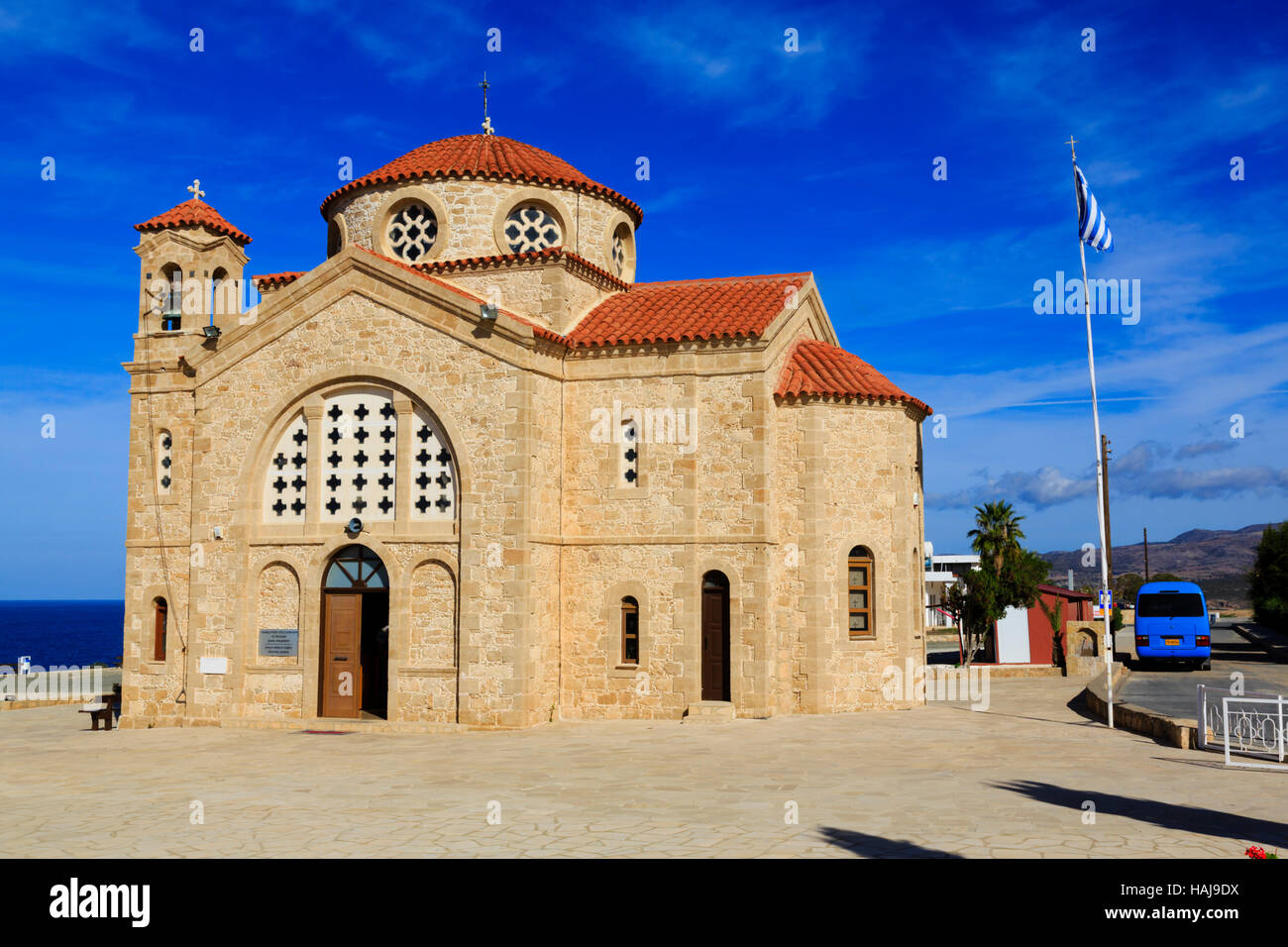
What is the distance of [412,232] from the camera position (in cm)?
2400

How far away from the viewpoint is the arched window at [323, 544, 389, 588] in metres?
20.8

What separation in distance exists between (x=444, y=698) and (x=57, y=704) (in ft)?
47.7

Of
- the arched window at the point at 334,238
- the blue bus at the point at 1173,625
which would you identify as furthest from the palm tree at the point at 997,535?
the arched window at the point at 334,238

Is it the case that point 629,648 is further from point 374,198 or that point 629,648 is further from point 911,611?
point 374,198

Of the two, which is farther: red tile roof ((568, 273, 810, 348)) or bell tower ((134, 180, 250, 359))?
bell tower ((134, 180, 250, 359))

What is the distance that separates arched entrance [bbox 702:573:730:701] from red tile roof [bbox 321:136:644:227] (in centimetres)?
982

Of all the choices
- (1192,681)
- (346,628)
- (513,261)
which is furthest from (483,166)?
(1192,681)

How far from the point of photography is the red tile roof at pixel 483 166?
23.5 m

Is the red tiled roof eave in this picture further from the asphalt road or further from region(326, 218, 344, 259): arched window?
the asphalt road

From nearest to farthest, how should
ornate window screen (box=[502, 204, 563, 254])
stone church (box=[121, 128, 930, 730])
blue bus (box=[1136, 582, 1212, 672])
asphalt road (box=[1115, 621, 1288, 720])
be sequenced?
1. stone church (box=[121, 128, 930, 730])
2. asphalt road (box=[1115, 621, 1288, 720])
3. ornate window screen (box=[502, 204, 563, 254])
4. blue bus (box=[1136, 582, 1212, 672])

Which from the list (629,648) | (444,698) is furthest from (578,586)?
(444,698)

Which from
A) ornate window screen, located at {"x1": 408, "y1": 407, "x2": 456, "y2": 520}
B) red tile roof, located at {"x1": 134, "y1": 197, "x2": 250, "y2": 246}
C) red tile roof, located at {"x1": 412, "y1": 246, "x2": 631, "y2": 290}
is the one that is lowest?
ornate window screen, located at {"x1": 408, "y1": 407, "x2": 456, "y2": 520}

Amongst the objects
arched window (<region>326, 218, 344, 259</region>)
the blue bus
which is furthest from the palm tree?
arched window (<region>326, 218, 344, 259</region>)
